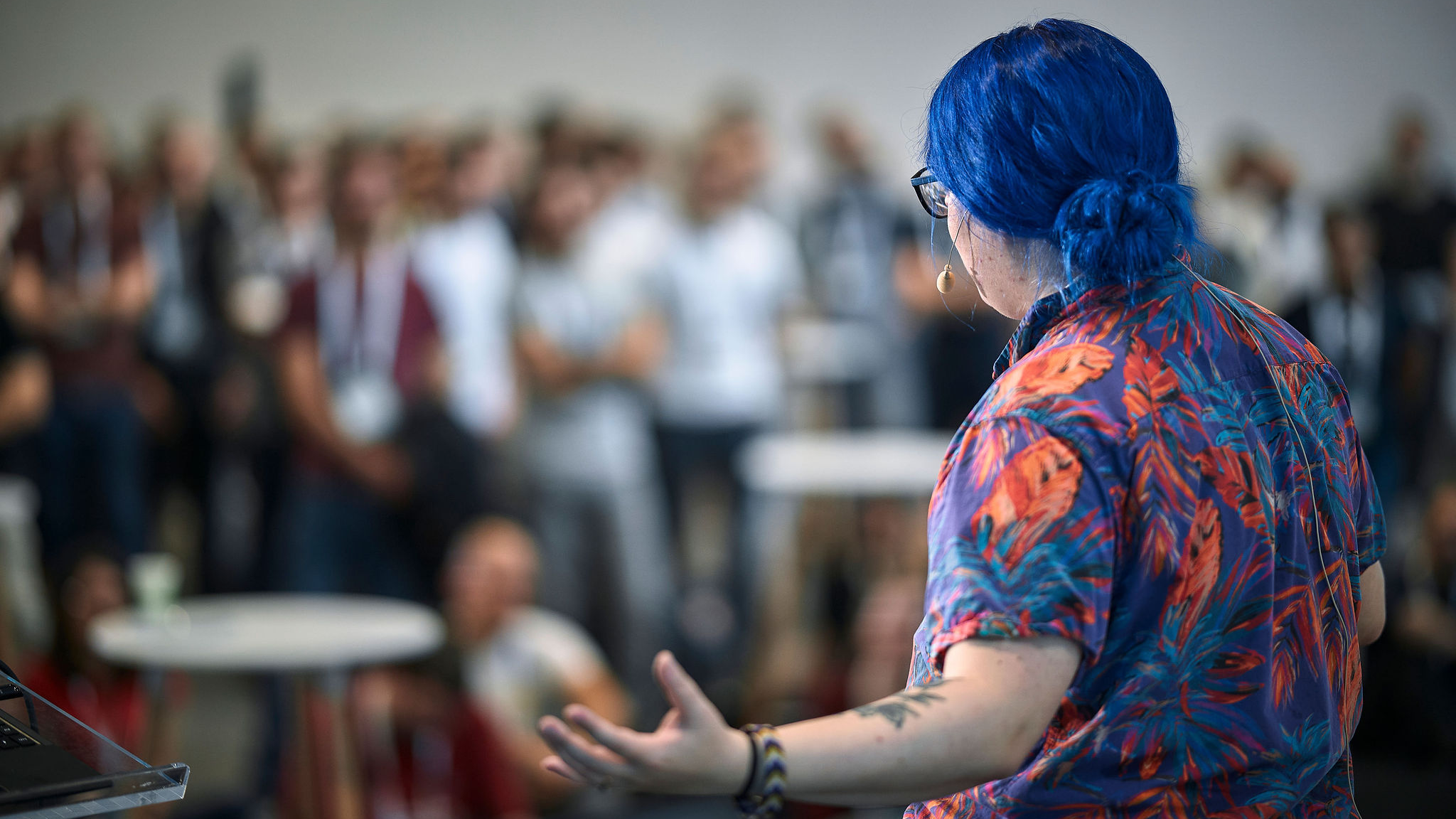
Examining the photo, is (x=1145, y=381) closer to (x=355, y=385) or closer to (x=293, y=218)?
(x=355, y=385)

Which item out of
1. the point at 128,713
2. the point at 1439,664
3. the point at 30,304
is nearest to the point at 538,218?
the point at 30,304

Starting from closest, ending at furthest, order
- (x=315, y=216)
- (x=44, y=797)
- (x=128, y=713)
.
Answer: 1. (x=44, y=797)
2. (x=128, y=713)
3. (x=315, y=216)

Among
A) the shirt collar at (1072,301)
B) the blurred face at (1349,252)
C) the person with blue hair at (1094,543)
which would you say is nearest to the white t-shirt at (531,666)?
the person with blue hair at (1094,543)

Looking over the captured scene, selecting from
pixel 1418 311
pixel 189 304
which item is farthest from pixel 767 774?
pixel 1418 311

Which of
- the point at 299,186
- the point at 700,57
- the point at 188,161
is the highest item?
the point at 700,57

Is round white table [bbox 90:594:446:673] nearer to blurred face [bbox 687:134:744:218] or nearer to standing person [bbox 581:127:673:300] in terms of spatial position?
standing person [bbox 581:127:673:300]

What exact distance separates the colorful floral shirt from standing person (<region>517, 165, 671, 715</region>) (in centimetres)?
342

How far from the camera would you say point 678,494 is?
14.8 ft

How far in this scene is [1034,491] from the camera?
32.2 inches

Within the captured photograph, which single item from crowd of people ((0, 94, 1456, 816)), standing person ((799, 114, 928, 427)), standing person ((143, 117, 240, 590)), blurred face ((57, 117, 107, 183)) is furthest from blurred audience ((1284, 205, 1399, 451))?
blurred face ((57, 117, 107, 183))

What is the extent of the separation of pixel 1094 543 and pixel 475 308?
11.8 feet

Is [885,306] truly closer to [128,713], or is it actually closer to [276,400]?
[276,400]

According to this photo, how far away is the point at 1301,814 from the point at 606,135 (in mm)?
3921

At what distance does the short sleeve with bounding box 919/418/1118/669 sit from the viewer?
2.63ft
